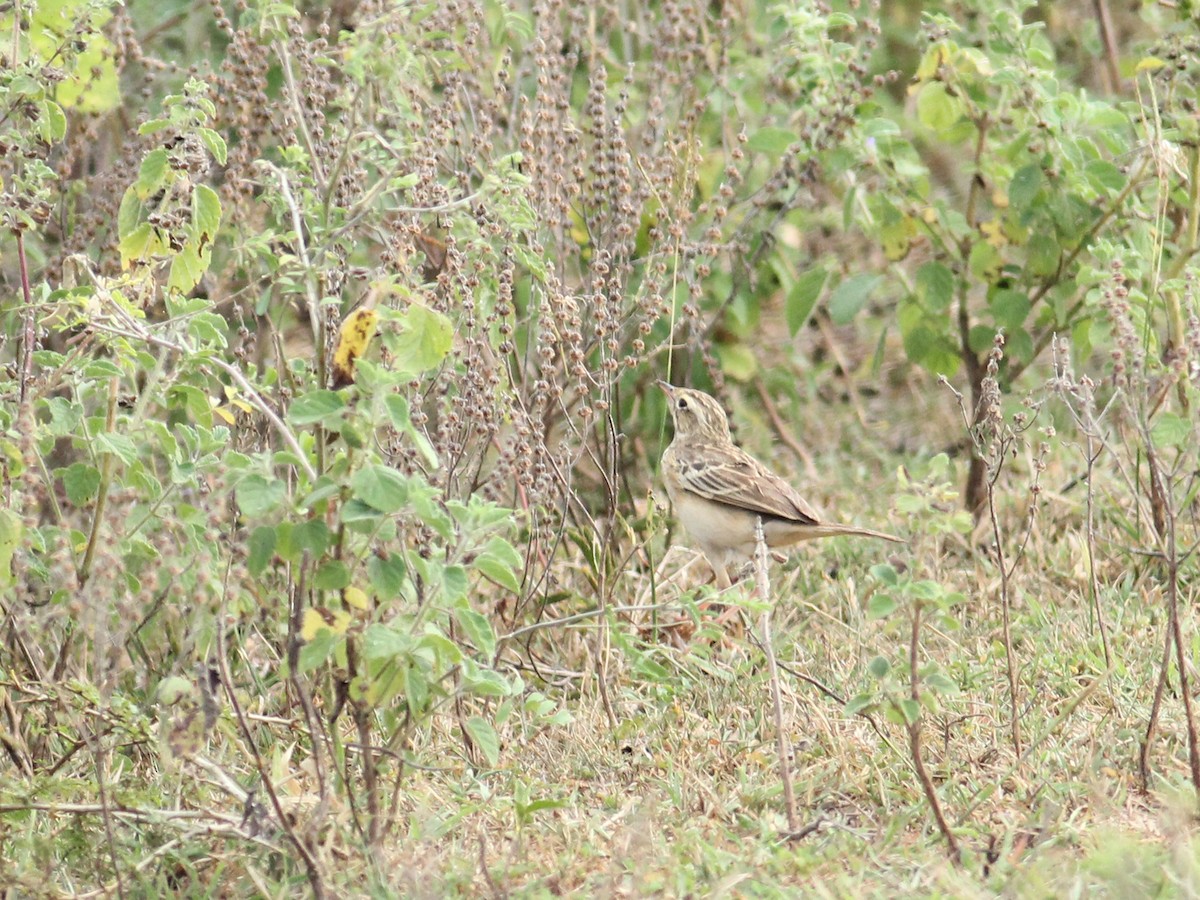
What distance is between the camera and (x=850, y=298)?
22.1 ft

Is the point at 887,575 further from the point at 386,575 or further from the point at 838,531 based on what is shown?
the point at 838,531

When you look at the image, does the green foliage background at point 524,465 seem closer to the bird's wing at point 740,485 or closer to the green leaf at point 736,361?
the green leaf at point 736,361

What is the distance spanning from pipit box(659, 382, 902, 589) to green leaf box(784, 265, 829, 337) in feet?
2.75

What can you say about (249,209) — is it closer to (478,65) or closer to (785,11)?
(478,65)

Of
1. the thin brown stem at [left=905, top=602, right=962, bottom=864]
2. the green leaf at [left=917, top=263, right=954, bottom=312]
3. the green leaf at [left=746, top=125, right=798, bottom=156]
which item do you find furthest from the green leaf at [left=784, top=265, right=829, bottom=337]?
the thin brown stem at [left=905, top=602, right=962, bottom=864]

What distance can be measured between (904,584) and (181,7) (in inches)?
190

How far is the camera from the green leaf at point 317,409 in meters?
3.32

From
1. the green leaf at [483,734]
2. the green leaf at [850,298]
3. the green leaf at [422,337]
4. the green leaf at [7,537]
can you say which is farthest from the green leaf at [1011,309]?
the green leaf at [7,537]

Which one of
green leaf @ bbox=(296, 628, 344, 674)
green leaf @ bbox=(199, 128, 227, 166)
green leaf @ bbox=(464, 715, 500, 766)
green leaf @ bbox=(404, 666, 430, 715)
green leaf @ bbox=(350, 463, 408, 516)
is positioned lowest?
green leaf @ bbox=(464, 715, 500, 766)

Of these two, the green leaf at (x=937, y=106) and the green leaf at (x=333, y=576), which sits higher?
the green leaf at (x=937, y=106)

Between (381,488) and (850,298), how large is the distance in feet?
12.6

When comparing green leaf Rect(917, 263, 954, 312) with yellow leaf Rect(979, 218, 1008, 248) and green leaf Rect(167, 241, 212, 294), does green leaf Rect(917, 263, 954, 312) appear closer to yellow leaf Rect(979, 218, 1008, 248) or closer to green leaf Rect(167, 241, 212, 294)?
yellow leaf Rect(979, 218, 1008, 248)

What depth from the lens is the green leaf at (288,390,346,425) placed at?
10.9 feet

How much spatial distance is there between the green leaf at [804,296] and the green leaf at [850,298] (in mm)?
152
